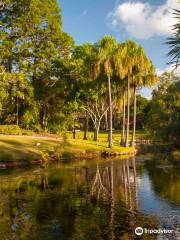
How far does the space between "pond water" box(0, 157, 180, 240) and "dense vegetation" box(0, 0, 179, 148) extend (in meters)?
27.3

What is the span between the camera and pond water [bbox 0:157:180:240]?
802 inches

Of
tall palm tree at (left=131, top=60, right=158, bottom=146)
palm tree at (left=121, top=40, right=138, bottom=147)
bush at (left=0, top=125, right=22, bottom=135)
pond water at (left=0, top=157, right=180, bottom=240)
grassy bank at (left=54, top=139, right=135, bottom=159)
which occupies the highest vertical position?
palm tree at (left=121, top=40, right=138, bottom=147)

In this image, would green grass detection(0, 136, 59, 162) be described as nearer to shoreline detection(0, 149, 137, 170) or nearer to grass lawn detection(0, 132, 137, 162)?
grass lawn detection(0, 132, 137, 162)

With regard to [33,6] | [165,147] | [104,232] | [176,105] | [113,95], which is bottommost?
[104,232]

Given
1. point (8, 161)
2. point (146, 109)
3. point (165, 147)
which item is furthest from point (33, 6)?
point (146, 109)

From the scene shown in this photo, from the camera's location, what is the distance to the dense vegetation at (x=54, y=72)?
222 ft

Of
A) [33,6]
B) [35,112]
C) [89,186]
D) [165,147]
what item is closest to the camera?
[165,147]

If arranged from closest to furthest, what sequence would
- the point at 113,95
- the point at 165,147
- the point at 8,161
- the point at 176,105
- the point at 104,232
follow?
the point at 165,147 → the point at 176,105 → the point at 104,232 → the point at 8,161 → the point at 113,95

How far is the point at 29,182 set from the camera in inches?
1405

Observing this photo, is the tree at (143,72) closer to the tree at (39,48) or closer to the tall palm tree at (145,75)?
the tall palm tree at (145,75)

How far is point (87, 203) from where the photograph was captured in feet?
87.9

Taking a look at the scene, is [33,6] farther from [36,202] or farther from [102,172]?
[36,202]

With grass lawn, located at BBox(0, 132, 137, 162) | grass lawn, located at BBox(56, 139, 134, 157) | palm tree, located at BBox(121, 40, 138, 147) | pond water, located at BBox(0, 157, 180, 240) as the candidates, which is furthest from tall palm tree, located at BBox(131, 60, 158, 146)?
pond water, located at BBox(0, 157, 180, 240)

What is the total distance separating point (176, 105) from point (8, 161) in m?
36.9
